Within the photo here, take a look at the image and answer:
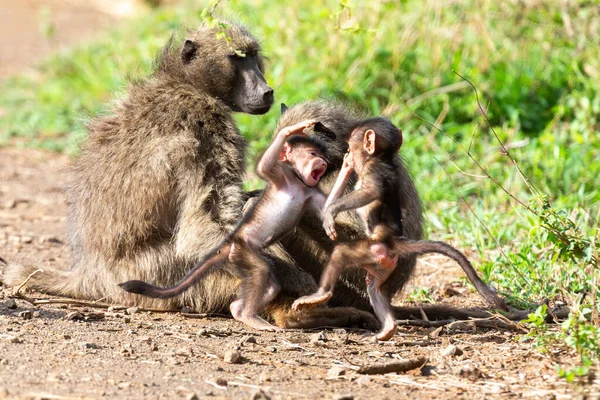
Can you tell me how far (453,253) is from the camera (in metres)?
3.62

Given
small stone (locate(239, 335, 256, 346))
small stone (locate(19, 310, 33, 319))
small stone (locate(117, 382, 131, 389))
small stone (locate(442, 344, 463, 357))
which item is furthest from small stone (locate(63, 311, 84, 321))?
small stone (locate(442, 344, 463, 357))

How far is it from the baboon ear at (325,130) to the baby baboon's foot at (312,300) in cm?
71

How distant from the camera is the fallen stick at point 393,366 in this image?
3.28 metres

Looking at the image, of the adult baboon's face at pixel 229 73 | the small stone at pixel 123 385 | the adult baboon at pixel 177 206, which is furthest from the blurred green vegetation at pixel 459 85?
the small stone at pixel 123 385

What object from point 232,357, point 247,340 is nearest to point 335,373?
point 232,357

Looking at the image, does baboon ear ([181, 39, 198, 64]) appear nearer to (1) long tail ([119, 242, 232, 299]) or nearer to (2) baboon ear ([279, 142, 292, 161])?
(2) baboon ear ([279, 142, 292, 161])

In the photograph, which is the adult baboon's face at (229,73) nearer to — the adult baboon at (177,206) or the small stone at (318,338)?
the adult baboon at (177,206)

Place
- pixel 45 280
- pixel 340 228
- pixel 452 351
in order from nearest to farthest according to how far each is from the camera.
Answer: pixel 452 351
pixel 340 228
pixel 45 280

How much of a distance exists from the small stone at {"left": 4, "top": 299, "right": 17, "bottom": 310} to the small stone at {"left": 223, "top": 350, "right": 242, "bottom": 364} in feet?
Result: 3.93

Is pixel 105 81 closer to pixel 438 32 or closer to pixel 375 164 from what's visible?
pixel 438 32

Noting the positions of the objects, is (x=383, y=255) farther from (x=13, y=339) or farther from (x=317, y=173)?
(x=13, y=339)

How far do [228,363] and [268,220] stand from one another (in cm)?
81

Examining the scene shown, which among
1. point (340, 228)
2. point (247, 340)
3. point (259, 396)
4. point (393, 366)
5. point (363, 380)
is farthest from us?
point (340, 228)

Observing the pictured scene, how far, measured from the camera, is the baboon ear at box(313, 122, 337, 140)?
3968 mm
